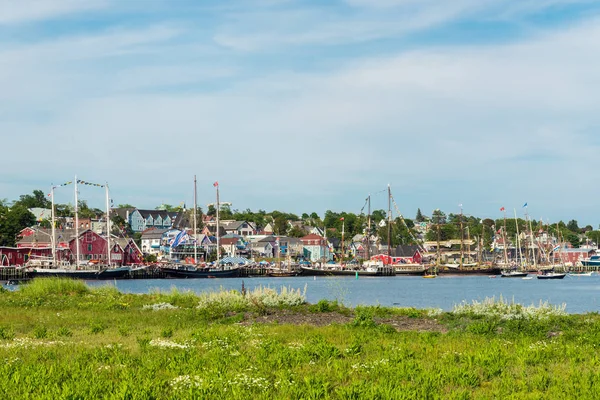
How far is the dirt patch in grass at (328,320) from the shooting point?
24.2 m

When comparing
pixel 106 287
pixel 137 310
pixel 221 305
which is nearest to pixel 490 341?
pixel 221 305

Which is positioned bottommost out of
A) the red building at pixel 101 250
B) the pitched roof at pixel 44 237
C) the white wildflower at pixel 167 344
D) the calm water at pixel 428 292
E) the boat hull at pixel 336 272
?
the calm water at pixel 428 292

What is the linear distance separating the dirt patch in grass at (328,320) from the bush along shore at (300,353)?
0.04m

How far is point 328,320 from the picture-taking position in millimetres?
26578

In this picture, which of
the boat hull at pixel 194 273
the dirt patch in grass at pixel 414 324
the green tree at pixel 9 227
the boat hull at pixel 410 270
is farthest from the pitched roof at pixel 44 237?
the dirt patch in grass at pixel 414 324

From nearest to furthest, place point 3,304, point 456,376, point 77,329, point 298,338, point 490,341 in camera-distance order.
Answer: point 456,376 → point 490,341 → point 298,338 → point 77,329 → point 3,304

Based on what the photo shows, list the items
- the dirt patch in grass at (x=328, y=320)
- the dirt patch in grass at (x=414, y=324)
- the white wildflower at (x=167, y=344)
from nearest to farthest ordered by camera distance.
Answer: the white wildflower at (x=167, y=344) < the dirt patch in grass at (x=414, y=324) < the dirt patch in grass at (x=328, y=320)

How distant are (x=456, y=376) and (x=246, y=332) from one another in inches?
350

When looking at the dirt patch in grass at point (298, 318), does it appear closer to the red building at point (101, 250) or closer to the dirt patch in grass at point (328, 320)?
the dirt patch in grass at point (328, 320)

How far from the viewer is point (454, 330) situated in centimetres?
2244

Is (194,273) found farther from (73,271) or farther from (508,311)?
(508,311)

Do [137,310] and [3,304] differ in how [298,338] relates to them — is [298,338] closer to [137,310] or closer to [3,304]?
[137,310]

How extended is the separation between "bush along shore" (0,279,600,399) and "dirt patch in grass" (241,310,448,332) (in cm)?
4

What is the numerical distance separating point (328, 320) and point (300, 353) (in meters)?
9.29
